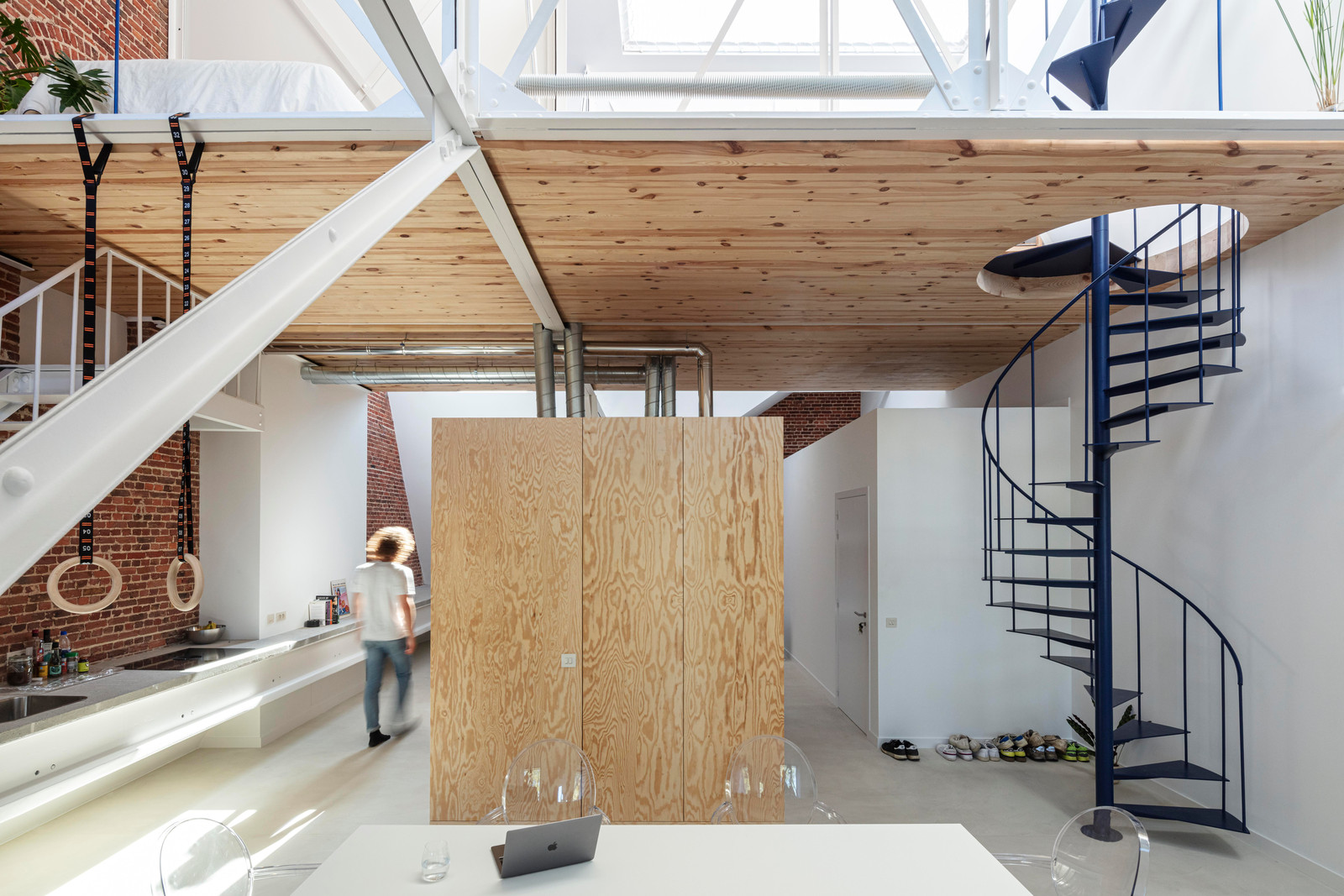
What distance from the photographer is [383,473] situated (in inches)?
402

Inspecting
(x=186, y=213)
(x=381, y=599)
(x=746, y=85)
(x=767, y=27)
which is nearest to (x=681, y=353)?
(x=767, y=27)

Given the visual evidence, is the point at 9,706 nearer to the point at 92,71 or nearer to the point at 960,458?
the point at 92,71

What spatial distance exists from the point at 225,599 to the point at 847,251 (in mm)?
5516

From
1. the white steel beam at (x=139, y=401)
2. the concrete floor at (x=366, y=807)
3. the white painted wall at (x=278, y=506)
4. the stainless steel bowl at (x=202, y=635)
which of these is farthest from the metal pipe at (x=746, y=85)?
the stainless steel bowl at (x=202, y=635)

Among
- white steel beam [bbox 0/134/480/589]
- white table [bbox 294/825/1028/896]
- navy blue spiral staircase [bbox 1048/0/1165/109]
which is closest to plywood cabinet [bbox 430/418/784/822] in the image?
white table [bbox 294/825/1028/896]

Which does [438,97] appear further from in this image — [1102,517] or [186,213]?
[1102,517]

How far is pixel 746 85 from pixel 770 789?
2852mm

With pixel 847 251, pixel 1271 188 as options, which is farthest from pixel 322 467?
pixel 1271 188

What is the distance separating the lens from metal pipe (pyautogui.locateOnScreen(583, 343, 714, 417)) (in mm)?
6543

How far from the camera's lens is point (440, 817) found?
4.57 m

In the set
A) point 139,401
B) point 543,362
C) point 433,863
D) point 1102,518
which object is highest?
point 543,362

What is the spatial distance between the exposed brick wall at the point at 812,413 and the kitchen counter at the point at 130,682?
7.55 metres

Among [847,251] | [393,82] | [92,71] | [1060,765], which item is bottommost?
[1060,765]

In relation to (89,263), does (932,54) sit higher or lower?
higher
